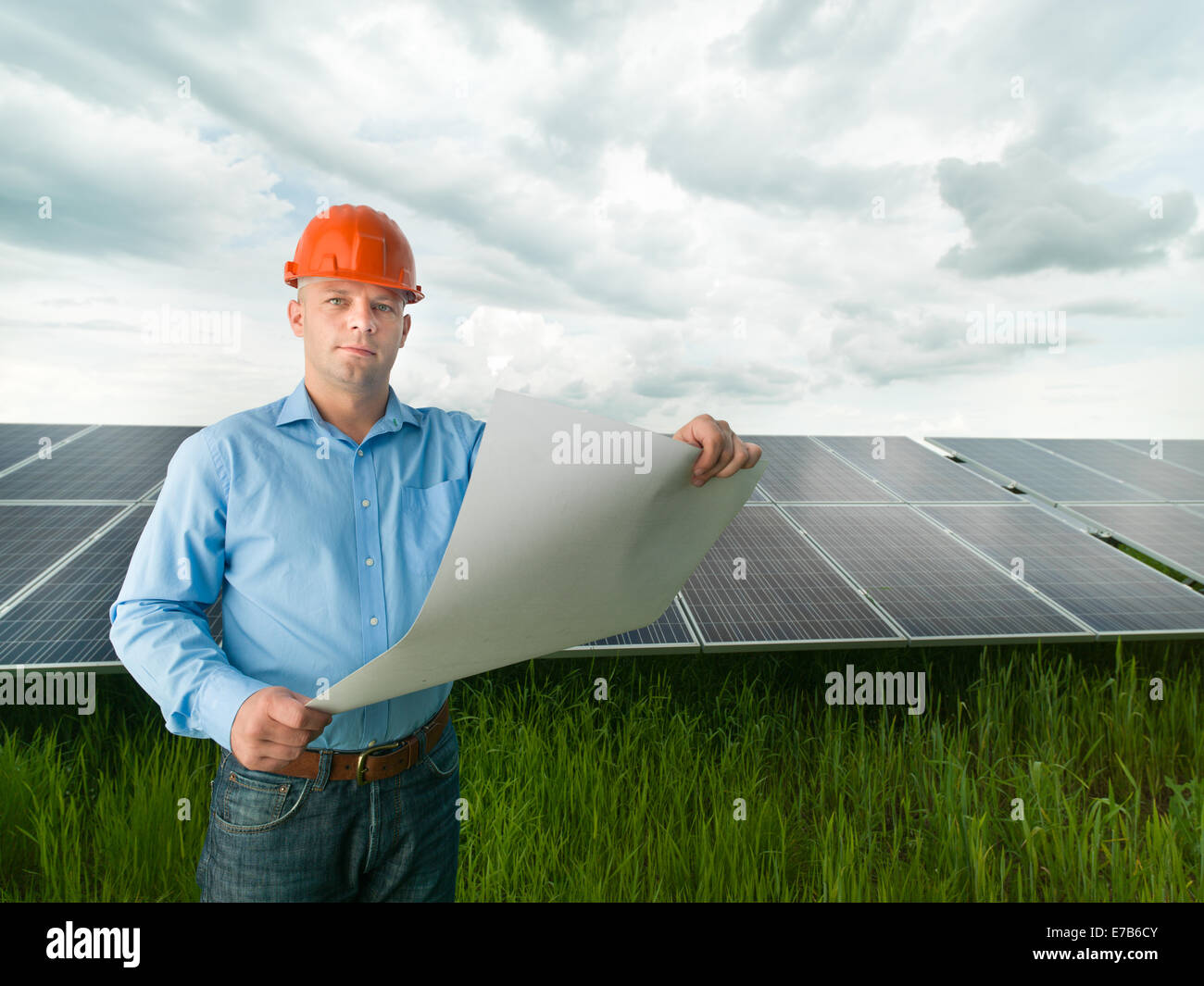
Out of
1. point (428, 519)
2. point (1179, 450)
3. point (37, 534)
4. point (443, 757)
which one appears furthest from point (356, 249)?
point (1179, 450)

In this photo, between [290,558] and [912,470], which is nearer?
[290,558]

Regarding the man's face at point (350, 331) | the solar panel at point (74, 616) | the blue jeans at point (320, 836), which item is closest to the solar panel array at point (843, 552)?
the solar panel at point (74, 616)

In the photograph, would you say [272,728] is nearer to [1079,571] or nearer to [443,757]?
[443,757]

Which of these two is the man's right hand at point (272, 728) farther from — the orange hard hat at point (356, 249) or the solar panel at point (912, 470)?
the solar panel at point (912, 470)

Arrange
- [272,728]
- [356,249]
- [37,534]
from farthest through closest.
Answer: [37,534] < [356,249] < [272,728]

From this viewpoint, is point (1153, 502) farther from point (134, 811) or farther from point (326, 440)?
point (134, 811)

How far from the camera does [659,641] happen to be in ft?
16.7

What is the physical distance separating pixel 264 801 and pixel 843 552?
212 inches

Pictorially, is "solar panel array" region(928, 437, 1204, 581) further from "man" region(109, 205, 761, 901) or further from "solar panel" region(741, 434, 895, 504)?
"man" region(109, 205, 761, 901)

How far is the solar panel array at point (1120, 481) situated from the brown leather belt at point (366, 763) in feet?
24.6

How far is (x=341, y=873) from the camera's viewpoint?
8.50ft

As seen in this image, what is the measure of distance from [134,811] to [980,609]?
6188 millimetres

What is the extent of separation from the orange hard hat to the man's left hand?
4.00ft

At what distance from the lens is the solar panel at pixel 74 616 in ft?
14.8
